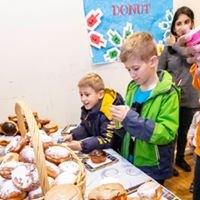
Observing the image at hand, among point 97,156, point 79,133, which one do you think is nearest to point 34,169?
point 97,156

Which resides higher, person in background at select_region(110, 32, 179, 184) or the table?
person in background at select_region(110, 32, 179, 184)

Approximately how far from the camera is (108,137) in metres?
1.36

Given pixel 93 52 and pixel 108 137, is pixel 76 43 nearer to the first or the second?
pixel 93 52

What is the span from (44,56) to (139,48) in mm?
882

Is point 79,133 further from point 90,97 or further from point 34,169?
point 34,169

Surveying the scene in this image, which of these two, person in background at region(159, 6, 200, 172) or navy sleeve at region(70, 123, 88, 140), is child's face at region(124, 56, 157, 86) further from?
person in background at region(159, 6, 200, 172)

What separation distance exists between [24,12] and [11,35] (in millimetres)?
148

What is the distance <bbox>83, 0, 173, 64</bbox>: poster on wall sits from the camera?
204 cm

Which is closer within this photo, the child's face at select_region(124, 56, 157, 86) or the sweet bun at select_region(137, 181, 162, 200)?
the sweet bun at select_region(137, 181, 162, 200)

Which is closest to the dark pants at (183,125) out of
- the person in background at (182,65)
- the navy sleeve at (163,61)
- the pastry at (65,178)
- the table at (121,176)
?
the person in background at (182,65)

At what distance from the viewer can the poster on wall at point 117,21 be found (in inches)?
80.2

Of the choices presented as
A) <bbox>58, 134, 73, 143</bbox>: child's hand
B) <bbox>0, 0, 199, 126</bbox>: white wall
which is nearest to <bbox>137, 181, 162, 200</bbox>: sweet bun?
<bbox>58, 134, 73, 143</bbox>: child's hand

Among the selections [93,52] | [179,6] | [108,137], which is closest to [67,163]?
[108,137]

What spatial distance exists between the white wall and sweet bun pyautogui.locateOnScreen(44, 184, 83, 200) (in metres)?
1.29
